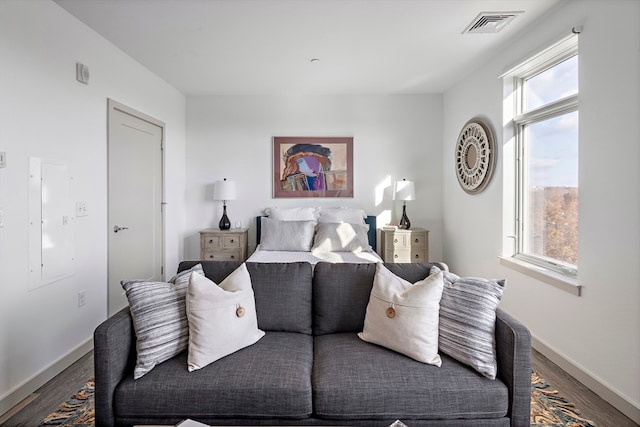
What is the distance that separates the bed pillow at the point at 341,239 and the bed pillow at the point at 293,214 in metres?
0.46

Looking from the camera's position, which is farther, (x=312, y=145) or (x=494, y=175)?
(x=312, y=145)

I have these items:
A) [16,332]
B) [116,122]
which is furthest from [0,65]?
[16,332]

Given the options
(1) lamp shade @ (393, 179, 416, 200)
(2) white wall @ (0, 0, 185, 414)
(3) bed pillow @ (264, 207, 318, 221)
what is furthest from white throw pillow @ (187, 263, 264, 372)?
(1) lamp shade @ (393, 179, 416, 200)

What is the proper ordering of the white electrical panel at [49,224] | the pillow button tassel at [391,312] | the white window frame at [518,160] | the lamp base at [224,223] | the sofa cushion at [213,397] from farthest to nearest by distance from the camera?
the lamp base at [224,223] → the white window frame at [518,160] → the white electrical panel at [49,224] → the pillow button tassel at [391,312] → the sofa cushion at [213,397]

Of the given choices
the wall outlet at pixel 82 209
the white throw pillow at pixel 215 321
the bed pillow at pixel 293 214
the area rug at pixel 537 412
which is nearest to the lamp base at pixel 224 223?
the bed pillow at pixel 293 214

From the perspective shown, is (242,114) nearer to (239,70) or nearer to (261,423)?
(239,70)

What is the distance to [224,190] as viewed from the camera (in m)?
4.83

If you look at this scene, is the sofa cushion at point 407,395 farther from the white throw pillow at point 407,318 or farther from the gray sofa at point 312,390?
the white throw pillow at point 407,318

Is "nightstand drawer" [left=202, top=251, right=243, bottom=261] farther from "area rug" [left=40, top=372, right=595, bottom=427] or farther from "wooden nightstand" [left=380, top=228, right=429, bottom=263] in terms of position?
"area rug" [left=40, top=372, right=595, bottom=427]

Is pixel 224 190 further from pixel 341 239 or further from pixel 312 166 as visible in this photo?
pixel 341 239

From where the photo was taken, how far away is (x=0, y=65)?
2.17m

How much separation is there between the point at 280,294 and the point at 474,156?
2974mm

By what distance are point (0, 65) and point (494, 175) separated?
393 centimetres

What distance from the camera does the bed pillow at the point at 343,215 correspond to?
4785 mm
